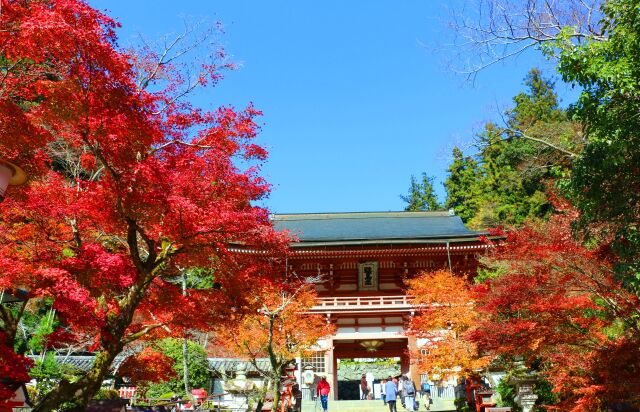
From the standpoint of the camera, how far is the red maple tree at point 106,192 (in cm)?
586

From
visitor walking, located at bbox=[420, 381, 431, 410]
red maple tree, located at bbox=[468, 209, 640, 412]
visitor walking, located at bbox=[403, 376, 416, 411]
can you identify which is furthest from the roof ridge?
red maple tree, located at bbox=[468, 209, 640, 412]

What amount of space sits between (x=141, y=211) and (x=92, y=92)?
1.72 meters

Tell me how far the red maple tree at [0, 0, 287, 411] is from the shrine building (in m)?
11.9

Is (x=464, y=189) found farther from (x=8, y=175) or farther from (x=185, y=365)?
(x=8, y=175)

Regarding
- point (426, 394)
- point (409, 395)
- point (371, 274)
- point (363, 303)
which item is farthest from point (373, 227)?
point (409, 395)

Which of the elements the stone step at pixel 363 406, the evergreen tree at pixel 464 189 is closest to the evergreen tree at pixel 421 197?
the evergreen tree at pixel 464 189

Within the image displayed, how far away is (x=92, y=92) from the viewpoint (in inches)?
242

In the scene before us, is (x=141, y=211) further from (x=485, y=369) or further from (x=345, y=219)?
(x=345, y=219)

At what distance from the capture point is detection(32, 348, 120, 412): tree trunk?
644cm

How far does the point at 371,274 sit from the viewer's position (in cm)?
2302

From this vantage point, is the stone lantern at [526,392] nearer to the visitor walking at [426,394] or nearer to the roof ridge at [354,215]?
the visitor walking at [426,394]

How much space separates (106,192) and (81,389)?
2598mm

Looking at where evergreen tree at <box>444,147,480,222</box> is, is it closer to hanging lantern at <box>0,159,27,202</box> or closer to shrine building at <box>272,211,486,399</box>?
shrine building at <box>272,211,486,399</box>

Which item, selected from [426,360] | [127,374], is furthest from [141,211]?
[426,360]
